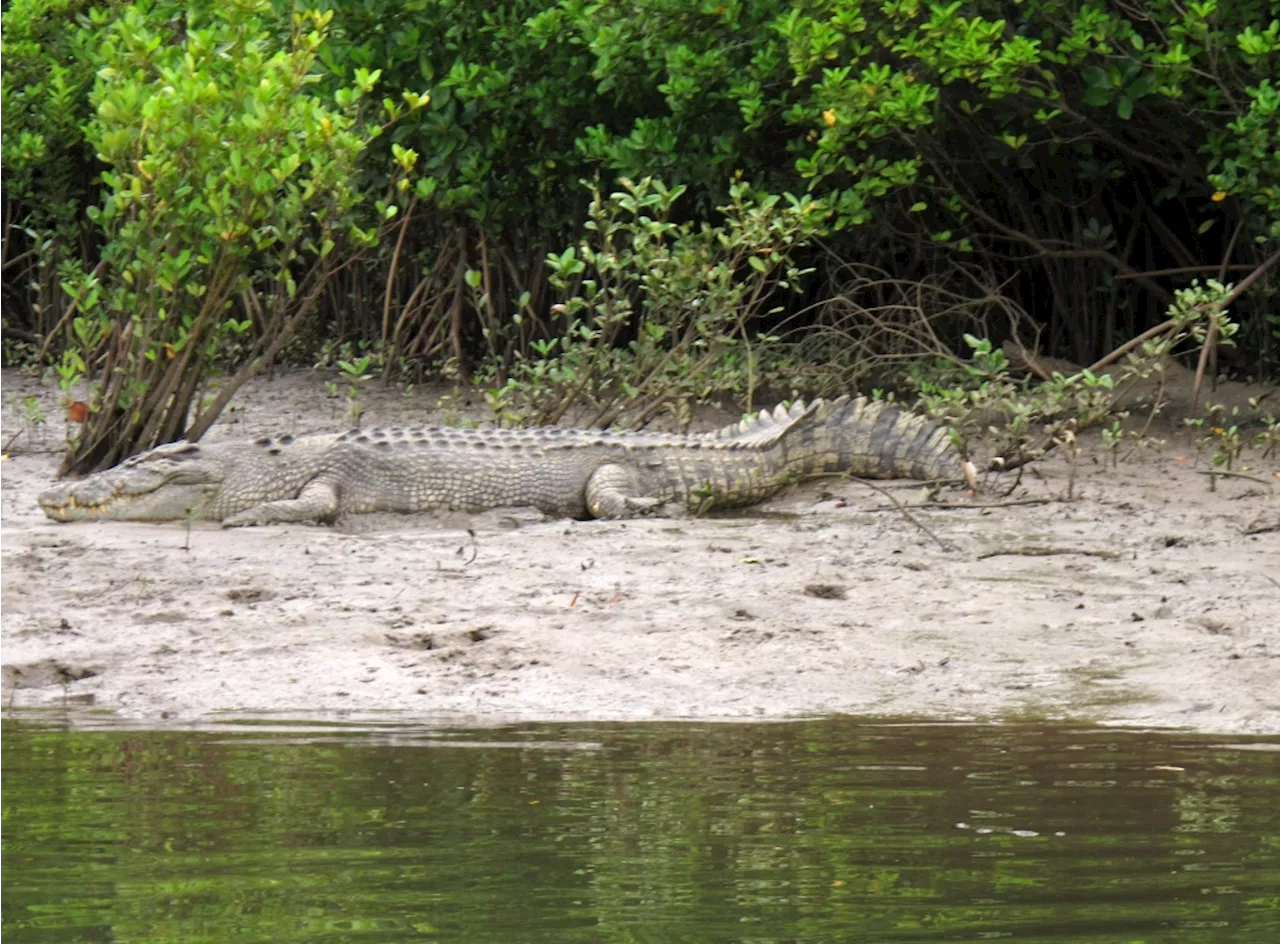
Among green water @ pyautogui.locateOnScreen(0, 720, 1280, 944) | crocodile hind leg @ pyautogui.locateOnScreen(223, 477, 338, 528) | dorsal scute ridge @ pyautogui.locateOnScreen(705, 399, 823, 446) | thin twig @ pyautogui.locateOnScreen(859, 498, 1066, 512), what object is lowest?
crocodile hind leg @ pyautogui.locateOnScreen(223, 477, 338, 528)

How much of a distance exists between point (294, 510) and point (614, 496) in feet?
4.38

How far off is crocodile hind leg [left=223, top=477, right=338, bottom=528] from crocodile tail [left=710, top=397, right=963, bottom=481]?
179 cm

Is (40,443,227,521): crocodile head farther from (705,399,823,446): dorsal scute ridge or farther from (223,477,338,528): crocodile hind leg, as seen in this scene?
(705,399,823,446): dorsal scute ridge

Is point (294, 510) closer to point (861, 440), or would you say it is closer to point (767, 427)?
point (767, 427)

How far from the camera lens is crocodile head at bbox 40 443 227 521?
761 centimetres

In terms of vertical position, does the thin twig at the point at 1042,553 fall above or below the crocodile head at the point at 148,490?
above

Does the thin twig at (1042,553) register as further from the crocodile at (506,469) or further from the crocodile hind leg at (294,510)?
the crocodile hind leg at (294,510)

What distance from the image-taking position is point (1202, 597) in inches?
230

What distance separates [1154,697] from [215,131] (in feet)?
16.3

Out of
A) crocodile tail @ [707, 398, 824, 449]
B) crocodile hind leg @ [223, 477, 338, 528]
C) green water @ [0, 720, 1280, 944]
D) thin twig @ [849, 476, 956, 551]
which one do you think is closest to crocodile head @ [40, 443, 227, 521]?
crocodile hind leg @ [223, 477, 338, 528]

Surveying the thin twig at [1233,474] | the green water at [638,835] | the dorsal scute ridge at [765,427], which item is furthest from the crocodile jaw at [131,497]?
the thin twig at [1233,474]

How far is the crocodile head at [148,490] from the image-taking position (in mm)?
7605

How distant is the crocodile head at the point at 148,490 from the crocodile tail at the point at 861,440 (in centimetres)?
227

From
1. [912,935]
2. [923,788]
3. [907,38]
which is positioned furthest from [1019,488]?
[912,935]
